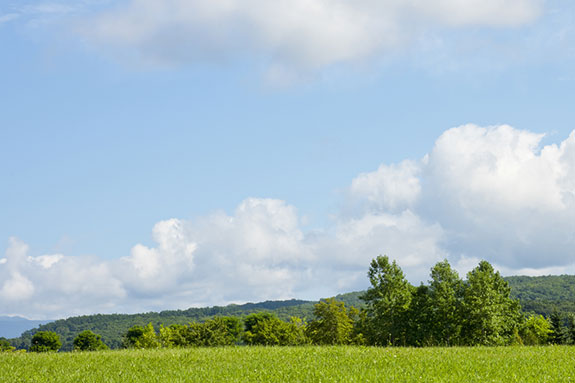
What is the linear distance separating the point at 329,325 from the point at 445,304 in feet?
106

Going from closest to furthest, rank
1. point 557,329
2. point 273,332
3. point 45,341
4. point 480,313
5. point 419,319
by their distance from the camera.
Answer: point 480,313, point 419,319, point 557,329, point 273,332, point 45,341

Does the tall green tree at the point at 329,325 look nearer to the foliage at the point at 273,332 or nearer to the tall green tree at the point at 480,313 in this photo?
the foliage at the point at 273,332

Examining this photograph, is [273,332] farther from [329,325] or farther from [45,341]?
[45,341]

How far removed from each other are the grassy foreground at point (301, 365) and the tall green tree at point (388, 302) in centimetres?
3329

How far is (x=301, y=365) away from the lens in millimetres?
21672

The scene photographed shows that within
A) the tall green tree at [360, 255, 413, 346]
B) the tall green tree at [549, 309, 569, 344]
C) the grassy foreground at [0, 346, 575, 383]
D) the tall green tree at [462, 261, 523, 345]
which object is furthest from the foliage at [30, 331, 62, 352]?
the grassy foreground at [0, 346, 575, 383]

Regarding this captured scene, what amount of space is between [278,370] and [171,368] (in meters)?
4.62

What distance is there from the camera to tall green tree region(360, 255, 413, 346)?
6106 cm

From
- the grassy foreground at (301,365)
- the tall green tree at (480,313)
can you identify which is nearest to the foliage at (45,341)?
the tall green tree at (480,313)

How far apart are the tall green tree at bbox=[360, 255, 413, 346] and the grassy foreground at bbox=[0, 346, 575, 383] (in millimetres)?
33288

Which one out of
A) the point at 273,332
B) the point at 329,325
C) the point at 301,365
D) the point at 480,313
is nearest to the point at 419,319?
the point at 480,313

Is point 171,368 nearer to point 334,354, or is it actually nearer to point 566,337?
point 334,354

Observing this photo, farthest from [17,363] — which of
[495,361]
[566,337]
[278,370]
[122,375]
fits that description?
[566,337]

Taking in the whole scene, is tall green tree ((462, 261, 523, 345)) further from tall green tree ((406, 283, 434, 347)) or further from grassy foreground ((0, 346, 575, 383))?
grassy foreground ((0, 346, 575, 383))
